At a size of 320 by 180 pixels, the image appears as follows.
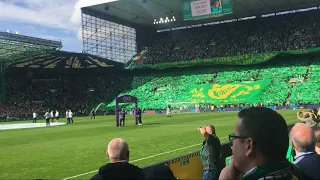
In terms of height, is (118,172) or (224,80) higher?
(224,80)

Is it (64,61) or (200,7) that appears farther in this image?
(64,61)

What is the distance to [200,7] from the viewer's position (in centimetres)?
4559

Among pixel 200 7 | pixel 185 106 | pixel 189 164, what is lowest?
pixel 189 164

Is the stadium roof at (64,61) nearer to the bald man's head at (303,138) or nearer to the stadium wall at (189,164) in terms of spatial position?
the stadium wall at (189,164)

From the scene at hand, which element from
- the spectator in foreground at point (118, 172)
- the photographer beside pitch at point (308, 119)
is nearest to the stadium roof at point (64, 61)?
the photographer beside pitch at point (308, 119)

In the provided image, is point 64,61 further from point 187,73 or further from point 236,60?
point 236,60

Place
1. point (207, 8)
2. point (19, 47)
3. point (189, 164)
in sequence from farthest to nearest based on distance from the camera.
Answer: point (19, 47) → point (207, 8) → point (189, 164)

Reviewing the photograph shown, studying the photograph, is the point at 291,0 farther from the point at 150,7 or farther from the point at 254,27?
the point at 150,7

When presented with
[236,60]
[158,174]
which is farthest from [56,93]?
[158,174]

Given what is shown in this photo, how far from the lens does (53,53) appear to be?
223 feet

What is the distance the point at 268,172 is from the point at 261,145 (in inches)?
7.4

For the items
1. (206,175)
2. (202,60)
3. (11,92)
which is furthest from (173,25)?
(206,175)

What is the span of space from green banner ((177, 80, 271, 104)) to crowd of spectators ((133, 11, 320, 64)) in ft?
28.3

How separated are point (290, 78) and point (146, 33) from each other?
3721 cm
